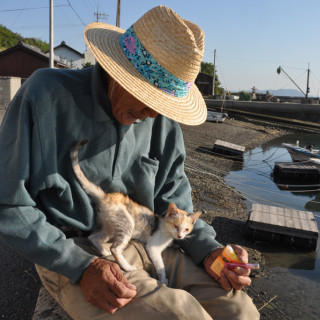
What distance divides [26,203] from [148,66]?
106 cm

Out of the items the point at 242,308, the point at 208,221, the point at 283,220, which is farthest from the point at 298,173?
A: the point at 242,308

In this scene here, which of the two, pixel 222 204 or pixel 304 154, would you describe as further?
pixel 304 154

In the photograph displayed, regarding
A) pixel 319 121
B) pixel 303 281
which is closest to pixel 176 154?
pixel 303 281

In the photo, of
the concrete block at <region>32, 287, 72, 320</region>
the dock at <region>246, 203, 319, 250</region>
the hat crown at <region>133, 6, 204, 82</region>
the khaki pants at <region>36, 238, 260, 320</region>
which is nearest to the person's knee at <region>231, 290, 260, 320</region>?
the khaki pants at <region>36, 238, 260, 320</region>

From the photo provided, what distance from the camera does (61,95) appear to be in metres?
1.93

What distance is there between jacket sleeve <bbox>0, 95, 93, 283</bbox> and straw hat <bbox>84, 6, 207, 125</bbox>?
568 millimetres

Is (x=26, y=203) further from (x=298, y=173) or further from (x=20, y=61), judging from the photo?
(x=20, y=61)

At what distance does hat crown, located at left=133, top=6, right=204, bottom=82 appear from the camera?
1810mm

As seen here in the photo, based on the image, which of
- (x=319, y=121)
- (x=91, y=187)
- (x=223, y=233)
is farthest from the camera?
(x=319, y=121)

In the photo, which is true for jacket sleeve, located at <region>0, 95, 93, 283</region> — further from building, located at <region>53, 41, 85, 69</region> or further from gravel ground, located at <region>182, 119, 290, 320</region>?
building, located at <region>53, 41, 85, 69</region>

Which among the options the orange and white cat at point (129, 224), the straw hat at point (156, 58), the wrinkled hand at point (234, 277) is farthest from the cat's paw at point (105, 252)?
the straw hat at point (156, 58)

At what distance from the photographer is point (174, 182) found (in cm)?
258

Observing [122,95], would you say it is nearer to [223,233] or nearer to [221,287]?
[221,287]

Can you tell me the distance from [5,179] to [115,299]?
0.89 meters
